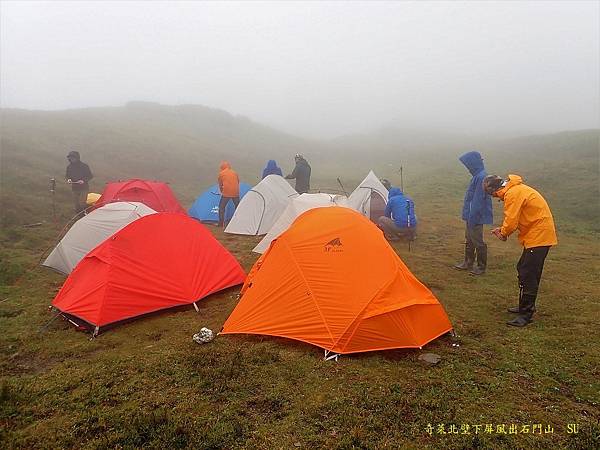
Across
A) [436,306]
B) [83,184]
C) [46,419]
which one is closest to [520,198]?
[436,306]

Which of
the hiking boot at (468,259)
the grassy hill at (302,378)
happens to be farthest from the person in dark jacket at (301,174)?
the hiking boot at (468,259)

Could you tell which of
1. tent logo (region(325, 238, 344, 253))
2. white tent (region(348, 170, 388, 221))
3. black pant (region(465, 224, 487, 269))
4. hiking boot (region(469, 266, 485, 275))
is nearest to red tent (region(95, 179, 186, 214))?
white tent (region(348, 170, 388, 221))

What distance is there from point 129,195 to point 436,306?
12.7 metres

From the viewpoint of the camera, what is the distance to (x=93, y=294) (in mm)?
7941

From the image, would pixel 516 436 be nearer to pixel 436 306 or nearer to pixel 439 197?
pixel 436 306

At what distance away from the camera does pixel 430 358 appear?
6.34 metres

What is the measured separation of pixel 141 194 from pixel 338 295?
1192cm

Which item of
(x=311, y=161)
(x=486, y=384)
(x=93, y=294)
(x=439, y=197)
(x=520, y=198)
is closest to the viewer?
(x=486, y=384)

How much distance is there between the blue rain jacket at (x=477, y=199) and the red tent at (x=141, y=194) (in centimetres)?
1113

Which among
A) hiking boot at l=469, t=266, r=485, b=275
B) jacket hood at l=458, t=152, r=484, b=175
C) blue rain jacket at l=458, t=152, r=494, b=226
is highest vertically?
jacket hood at l=458, t=152, r=484, b=175

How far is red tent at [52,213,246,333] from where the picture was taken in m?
7.93

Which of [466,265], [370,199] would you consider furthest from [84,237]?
[466,265]

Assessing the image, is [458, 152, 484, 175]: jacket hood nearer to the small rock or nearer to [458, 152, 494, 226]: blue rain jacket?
[458, 152, 494, 226]: blue rain jacket

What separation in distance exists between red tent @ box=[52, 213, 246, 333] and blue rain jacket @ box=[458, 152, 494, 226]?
6.13m
